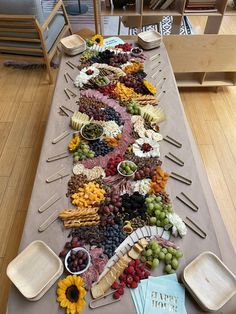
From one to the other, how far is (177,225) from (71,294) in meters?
0.44

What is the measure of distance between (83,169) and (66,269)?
44cm

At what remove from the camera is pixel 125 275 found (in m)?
0.90

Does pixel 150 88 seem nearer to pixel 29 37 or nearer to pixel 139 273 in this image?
pixel 139 273

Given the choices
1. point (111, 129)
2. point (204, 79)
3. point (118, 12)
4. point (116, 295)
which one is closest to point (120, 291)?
point (116, 295)

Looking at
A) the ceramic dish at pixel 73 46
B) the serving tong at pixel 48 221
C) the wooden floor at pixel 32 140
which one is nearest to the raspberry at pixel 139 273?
the serving tong at pixel 48 221

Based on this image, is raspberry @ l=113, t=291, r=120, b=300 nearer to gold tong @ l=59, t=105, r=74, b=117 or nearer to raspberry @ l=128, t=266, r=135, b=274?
raspberry @ l=128, t=266, r=135, b=274

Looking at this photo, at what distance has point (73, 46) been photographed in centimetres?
181

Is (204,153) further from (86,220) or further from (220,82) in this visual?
(86,220)

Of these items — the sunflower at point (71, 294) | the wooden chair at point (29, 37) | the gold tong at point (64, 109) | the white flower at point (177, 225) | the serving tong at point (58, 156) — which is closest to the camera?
the sunflower at point (71, 294)

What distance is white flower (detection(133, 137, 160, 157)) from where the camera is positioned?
4.08 ft

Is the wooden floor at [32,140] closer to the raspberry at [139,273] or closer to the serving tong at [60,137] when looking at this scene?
the serving tong at [60,137]

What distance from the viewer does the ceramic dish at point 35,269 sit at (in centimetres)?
86

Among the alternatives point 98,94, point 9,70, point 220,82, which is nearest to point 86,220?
point 98,94

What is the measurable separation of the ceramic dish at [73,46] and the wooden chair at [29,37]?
0.55 m
